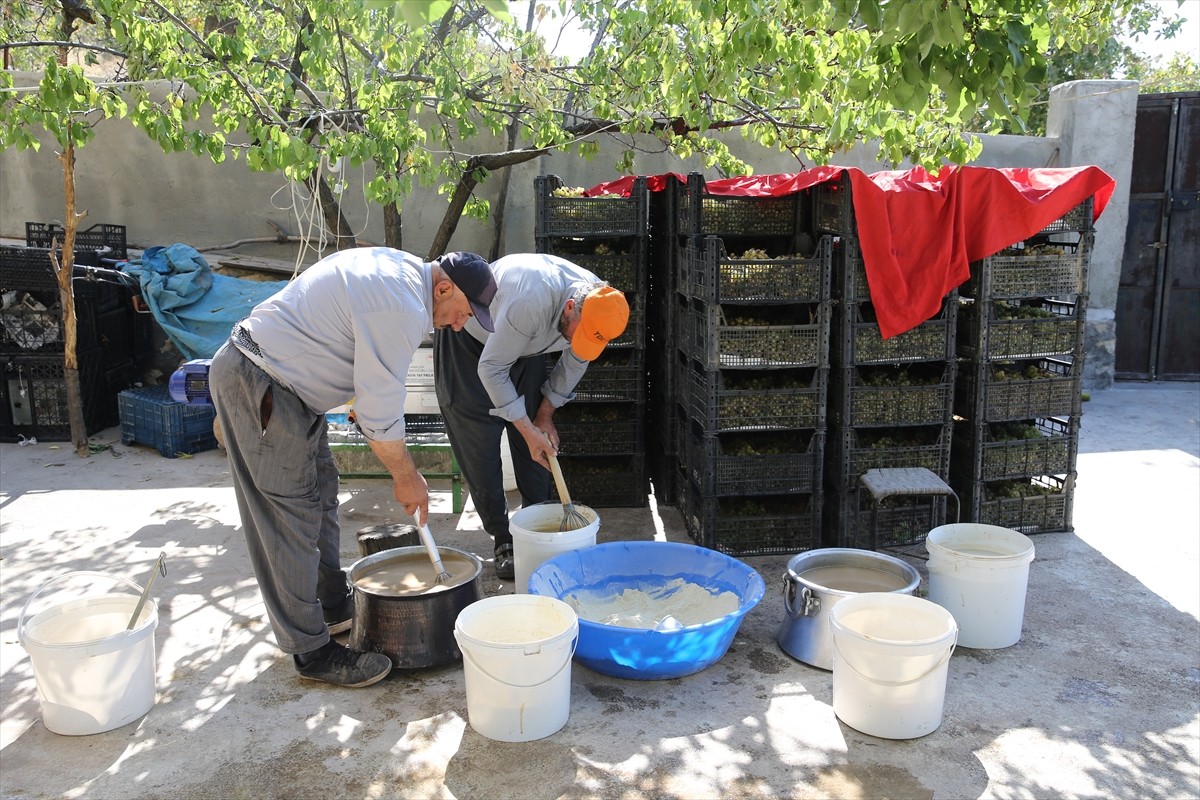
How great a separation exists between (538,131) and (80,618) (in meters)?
4.15

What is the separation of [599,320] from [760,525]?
1.79m

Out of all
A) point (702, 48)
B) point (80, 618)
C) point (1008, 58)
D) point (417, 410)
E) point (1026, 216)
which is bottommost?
point (80, 618)

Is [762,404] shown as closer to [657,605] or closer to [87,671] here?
[657,605]

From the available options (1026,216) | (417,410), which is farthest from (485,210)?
(1026,216)

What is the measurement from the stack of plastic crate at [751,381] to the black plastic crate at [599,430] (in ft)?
1.38

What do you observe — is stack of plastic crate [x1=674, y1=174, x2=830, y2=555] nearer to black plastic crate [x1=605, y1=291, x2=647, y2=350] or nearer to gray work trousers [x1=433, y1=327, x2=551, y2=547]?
black plastic crate [x1=605, y1=291, x2=647, y2=350]

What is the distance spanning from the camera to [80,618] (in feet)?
12.9

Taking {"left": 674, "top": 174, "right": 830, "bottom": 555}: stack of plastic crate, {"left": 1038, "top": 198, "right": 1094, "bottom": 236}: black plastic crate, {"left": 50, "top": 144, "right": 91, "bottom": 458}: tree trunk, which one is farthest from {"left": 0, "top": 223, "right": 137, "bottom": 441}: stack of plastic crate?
{"left": 1038, "top": 198, "right": 1094, "bottom": 236}: black plastic crate

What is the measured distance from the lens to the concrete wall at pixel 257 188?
9305 millimetres

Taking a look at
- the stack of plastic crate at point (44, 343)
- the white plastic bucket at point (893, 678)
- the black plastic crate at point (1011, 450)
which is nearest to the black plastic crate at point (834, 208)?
the black plastic crate at point (1011, 450)

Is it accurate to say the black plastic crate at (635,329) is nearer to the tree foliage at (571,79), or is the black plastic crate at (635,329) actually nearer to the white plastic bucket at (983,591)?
the tree foliage at (571,79)

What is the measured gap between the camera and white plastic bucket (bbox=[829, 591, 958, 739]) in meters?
3.52

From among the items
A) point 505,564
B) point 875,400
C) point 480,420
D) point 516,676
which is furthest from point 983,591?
point 480,420

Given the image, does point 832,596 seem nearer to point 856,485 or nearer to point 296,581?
point 856,485
